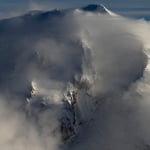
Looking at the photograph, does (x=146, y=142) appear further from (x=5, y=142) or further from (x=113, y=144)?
(x=5, y=142)

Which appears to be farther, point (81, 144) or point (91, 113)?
point (91, 113)

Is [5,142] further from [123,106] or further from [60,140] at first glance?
[123,106]

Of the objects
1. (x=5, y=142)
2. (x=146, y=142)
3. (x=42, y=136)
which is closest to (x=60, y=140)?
(x=42, y=136)

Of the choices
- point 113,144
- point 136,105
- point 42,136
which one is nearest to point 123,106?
point 136,105

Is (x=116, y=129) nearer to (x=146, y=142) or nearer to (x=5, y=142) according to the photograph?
(x=146, y=142)

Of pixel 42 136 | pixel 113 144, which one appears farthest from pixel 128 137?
pixel 42 136

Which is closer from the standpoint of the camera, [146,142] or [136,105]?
[146,142]

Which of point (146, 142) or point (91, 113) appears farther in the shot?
point (91, 113)
